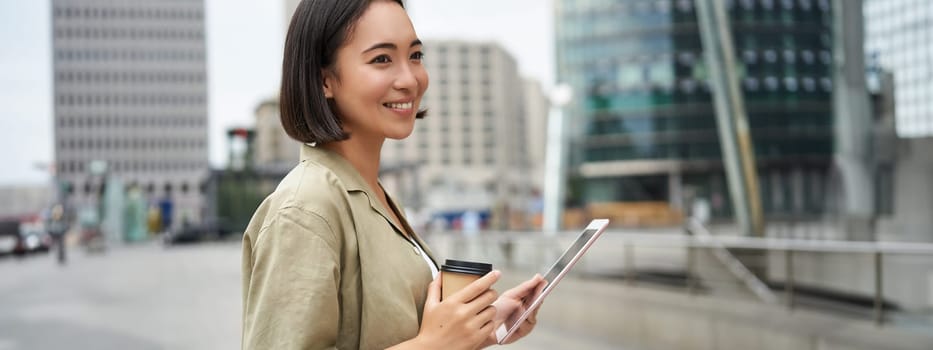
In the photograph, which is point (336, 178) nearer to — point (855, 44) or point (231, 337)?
point (231, 337)

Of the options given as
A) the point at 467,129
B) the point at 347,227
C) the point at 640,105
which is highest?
the point at 640,105

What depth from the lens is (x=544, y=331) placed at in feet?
31.9

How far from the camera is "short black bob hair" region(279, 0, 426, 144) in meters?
1.46

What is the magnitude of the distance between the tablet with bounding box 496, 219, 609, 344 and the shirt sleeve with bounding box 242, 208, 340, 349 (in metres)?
0.33

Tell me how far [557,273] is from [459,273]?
0.25m

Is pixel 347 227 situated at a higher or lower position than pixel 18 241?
higher

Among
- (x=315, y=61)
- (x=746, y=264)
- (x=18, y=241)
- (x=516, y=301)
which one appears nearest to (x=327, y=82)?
(x=315, y=61)

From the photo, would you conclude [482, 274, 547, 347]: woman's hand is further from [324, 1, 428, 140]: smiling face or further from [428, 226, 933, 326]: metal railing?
[428, 226, 933, 326]: metal railing

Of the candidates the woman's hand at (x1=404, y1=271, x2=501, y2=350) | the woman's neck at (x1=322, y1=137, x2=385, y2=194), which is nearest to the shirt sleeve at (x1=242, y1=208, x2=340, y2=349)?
the woman's hand at (x1=404, y1=271, x2=501, y2=350)

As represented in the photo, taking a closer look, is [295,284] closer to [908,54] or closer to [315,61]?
[315,61]

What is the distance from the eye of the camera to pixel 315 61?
1469mm

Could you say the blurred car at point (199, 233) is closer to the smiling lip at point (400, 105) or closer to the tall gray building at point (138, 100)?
the smiling lip at point (400, 105)

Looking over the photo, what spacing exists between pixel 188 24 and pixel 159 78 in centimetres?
877

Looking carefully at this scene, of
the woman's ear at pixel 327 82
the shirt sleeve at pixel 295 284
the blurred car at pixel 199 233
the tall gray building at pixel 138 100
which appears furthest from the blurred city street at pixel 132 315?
the tall gray building at pixel 138 100
